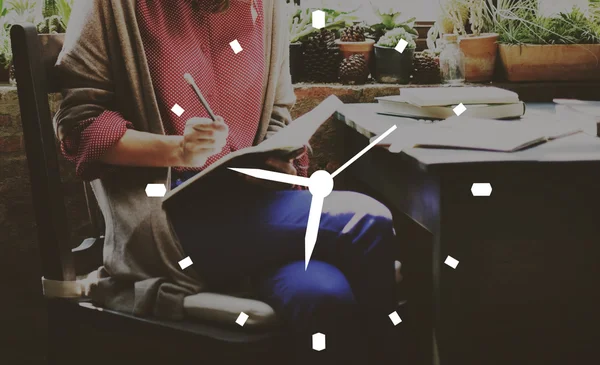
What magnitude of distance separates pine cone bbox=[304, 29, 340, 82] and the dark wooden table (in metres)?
0.70

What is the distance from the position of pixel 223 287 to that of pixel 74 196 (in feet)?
2.57

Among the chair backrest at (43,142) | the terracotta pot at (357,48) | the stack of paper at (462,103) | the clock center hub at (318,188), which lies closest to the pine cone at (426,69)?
the terracotta pot at (357,48)

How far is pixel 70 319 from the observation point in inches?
45.8

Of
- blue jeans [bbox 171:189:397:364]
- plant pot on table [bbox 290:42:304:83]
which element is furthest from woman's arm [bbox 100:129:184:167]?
plant pot on table [bbox 290:42:304:83]

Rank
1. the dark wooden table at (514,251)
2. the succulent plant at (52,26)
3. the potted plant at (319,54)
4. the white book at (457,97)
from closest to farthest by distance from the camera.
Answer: the dark wooden table at (514,251) < the white book at (457,97) < the succulent plant at (52,26) < the potted plant at (319,54)

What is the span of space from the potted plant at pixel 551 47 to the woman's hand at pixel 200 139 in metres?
0.98

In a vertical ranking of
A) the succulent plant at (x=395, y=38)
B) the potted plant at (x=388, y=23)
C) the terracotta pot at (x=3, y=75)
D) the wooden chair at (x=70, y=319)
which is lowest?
the wooden chair at (x=70, y=319)

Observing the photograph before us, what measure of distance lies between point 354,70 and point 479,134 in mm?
647

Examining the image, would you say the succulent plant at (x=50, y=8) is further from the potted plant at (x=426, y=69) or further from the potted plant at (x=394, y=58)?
the potted plant at (x=426, y=69)

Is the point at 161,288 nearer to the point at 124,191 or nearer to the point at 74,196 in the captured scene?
the point at 124,191

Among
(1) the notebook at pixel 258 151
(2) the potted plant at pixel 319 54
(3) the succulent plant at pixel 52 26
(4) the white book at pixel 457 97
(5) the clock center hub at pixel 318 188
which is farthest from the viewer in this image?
(2) the potted plant at pixel 319 54

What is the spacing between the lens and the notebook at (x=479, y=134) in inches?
44.8

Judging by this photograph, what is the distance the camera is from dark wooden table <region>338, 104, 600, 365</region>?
107 centimetres

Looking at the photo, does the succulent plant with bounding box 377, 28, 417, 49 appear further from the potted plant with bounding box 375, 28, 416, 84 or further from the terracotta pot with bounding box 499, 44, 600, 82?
the terracotta pot with bounding box 499, 44, 600, 82
